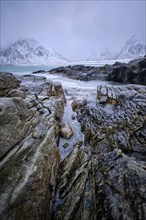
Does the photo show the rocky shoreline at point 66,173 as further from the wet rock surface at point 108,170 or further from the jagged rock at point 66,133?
the jagged rock at point 66,133

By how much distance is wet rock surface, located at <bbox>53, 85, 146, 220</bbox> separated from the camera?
121 inches

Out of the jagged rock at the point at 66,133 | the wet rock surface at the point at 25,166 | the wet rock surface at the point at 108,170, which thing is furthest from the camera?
the jagged rock at the point at 66,133

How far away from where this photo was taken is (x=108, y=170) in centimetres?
399

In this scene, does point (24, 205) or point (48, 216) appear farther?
point (48, 216)

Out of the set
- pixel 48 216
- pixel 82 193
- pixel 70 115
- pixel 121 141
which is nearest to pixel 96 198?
pixel 82 193

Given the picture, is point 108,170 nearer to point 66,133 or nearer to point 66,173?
point 66,173

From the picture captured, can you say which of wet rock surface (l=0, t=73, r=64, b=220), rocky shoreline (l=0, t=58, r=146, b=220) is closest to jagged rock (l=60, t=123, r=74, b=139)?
rocky shoreline (l=0, t=58, r=146, b=220)

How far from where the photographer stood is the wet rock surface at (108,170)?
306 cm

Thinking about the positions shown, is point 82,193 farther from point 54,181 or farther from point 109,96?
point 109,96

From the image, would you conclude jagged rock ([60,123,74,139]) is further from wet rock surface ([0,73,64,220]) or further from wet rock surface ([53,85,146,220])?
wet rock surface ([0,73,64,220])

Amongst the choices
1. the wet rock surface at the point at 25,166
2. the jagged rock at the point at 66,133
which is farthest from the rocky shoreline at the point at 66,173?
the jagged rock at the point at 66,133

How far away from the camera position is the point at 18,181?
10.4 ft

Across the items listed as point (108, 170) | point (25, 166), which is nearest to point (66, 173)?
point (108, 170)

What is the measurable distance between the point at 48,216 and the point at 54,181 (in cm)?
94
